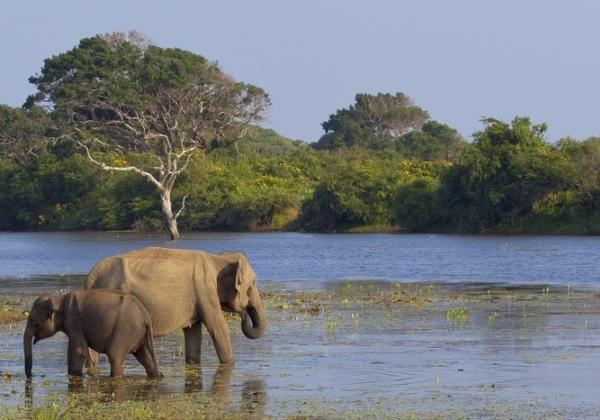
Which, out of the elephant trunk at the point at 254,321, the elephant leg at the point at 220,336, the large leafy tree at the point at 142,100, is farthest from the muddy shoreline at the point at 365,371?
the large leafy tree at the point at 142,100

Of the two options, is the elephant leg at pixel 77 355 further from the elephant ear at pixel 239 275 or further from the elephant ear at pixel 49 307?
the elephant ear at pixel 239 275

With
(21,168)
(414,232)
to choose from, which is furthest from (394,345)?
(21,168)

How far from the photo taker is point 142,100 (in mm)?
84938

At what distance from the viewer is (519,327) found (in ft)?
70.0

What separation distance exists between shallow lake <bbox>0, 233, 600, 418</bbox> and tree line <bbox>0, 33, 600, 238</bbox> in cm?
2932

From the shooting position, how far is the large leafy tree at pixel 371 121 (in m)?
129

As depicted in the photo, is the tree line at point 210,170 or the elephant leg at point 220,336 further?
the tree line at point 210,170

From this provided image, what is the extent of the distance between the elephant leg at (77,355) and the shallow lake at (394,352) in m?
0.16

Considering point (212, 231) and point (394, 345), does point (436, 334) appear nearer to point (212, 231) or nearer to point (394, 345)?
point (394, 345)

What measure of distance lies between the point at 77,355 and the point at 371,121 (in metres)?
119

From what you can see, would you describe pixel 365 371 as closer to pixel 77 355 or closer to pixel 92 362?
pixel 92 362

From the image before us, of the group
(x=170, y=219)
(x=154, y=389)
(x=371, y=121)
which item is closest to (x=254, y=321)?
(x=154, y=389)

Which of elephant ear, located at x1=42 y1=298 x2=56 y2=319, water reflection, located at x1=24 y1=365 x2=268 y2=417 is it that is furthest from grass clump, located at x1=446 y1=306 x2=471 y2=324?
elephant ear, located at x1=42 y1=298 x2=56 y2=319

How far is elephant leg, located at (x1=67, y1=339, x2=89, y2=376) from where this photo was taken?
15461 mm
